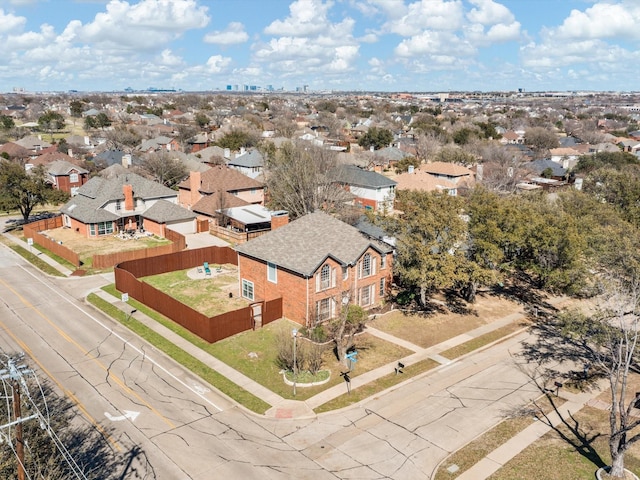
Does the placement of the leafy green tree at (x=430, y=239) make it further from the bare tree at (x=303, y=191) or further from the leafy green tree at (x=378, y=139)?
the leafy green tree at (x=378, y=139)

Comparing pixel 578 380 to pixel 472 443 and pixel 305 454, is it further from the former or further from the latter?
pixel 305 454

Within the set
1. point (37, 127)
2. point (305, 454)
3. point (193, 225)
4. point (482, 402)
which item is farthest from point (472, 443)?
point (37, 127)

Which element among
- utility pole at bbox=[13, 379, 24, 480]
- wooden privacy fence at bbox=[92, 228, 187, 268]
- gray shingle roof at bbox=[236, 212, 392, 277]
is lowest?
wooden privacy fence at bbox=[92, 228, 187, 268]

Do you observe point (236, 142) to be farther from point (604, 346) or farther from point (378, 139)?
point (604, 346)

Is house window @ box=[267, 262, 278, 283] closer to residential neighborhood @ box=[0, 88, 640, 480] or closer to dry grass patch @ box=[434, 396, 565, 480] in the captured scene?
residential neighborhood @ box=[0, 88, 640, 480]

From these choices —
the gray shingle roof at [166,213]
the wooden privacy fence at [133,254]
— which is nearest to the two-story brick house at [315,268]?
the wooden privacy fence at [133,254]

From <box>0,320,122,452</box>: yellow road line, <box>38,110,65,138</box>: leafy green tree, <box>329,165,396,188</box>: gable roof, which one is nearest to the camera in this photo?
<box>0,320,122,452</box>: yellow road line

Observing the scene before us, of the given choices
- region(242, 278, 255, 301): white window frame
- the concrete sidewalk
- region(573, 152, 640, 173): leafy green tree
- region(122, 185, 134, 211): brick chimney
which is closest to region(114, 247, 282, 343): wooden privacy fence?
the concrete sidewalk
